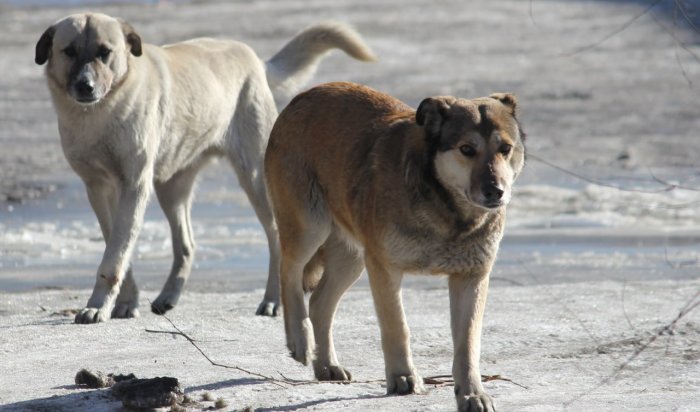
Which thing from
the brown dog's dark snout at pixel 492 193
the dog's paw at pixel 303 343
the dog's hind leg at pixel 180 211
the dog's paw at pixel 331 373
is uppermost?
the brown dog's dark snout at pixel 492 193

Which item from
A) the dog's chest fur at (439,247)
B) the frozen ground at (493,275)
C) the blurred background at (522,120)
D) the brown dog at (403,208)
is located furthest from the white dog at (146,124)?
the dog's chest fur at (439,247)

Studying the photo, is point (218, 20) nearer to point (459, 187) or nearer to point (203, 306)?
point (203, 306)

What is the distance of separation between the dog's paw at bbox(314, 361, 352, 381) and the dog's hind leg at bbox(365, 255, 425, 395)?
0.44m

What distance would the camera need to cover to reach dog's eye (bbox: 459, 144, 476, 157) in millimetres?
4891

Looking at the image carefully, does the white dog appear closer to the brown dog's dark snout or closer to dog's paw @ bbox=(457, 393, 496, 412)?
dog's paw @ bbox=(457, 393, 496, 412)

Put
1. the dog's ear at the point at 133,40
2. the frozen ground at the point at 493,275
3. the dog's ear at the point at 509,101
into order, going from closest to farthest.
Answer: the dog's ear at the point at 509,101, the frozen ground at the point at 493,275, the dog's ear at the point at 133,40

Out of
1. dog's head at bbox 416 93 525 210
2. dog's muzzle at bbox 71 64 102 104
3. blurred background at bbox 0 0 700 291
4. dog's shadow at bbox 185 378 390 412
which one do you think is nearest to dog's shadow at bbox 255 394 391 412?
dog's shadow at bbox 185 378 390 412

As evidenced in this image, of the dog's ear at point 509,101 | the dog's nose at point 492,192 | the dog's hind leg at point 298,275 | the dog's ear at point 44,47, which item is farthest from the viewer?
the dog's ear at point 44,47

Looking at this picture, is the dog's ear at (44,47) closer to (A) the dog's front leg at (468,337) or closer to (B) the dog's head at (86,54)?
(B) the dog's head at (86,54)

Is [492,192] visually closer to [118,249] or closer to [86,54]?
[118,249]

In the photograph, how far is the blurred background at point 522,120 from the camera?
902 centimetres

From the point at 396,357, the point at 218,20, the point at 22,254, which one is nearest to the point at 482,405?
the point at 396,357

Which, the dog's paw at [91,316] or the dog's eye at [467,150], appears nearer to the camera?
the dog's eye at [467,150]

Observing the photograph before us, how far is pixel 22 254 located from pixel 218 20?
59.1 ft
